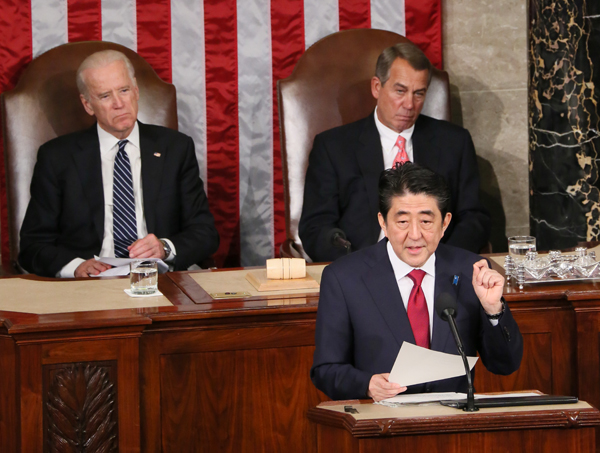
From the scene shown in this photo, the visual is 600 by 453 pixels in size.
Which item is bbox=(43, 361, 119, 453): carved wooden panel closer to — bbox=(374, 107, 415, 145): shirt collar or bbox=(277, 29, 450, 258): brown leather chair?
bbox=(277, 29, 450, 258): brown leather chair

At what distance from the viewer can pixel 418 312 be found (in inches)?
91.8

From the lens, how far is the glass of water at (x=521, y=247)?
3.24 meters

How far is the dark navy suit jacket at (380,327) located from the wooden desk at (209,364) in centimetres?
51

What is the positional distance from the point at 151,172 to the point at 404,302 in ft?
6.58

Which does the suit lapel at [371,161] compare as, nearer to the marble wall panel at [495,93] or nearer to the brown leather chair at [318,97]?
the brown leather chair at [318,97]

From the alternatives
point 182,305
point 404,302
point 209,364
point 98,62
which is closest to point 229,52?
point 98,62

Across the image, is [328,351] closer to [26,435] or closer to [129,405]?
[129,405]

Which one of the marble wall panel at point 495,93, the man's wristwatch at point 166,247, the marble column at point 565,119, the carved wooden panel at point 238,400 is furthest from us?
the marble wall panel at point 495,93

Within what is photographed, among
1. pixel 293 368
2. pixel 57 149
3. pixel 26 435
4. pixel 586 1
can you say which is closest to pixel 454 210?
pixel 586 1

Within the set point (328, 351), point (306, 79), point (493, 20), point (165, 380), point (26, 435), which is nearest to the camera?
point (328, 351)

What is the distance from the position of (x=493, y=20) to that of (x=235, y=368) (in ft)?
9.06

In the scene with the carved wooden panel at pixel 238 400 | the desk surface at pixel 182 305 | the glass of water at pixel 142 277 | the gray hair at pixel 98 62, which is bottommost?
the carved wooden panel at pixel 238 400

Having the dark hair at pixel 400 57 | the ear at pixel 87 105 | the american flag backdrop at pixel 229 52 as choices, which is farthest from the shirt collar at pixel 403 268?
the american flag backdrop at pixel 229 52

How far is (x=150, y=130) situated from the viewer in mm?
4148
